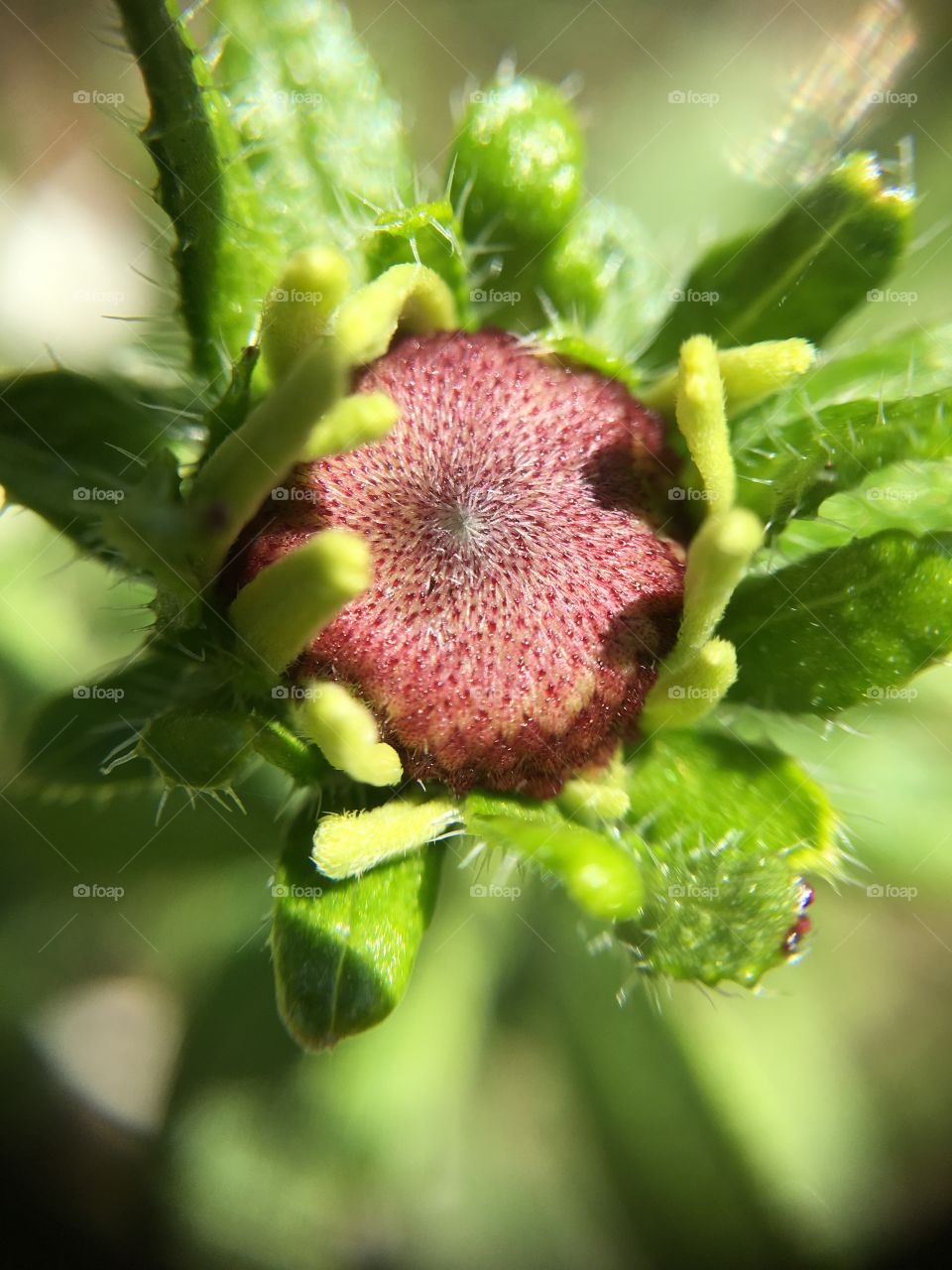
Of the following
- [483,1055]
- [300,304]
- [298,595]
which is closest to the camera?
[298,595]

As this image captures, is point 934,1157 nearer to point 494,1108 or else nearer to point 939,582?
point 494,1108

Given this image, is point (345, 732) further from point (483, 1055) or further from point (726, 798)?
point (483, 1055)

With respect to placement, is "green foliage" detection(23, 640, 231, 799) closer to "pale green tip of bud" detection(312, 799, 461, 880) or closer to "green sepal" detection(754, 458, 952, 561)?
"pale green tip of bud" detection(312, 799, 461, 880)

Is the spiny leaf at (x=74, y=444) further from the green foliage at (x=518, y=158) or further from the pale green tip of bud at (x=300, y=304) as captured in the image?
the green foliage at (x=518, y=158)

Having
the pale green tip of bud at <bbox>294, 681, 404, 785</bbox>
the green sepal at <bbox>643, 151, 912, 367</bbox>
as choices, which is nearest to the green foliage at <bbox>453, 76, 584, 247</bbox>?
the green sepal at <bbox>643, 151, 912, 367</bbox>

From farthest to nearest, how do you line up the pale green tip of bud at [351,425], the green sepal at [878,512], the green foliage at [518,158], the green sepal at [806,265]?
the green foliage at [518,158] < the green sepal at [806,265] < the green sepal at [878,512] < the pale green tip of bud at [351,425]

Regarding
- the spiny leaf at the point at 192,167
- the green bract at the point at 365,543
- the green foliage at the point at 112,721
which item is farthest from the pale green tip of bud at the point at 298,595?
the spiny leaf at the point at 192,167

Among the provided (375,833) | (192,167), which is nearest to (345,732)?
(375,833)
